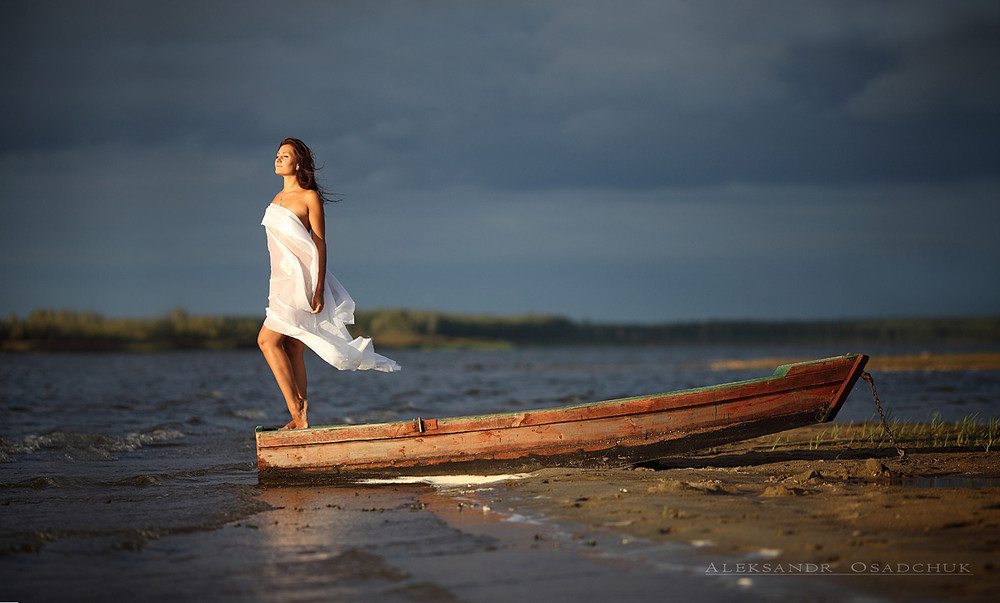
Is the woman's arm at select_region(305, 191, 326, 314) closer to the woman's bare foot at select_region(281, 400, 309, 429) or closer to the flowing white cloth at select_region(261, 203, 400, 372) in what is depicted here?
the flowing white cloth at select_region(261, 203, 400, 372)

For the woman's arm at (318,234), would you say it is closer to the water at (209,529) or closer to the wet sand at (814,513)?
the water at (209,529)

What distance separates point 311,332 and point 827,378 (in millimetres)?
4536

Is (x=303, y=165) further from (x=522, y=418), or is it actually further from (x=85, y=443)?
(x=85, y=443)

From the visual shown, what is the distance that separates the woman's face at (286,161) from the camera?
6.90m

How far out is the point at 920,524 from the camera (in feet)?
14.6

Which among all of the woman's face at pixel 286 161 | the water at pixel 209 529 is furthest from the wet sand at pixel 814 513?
the woman's face at pixel 286 161

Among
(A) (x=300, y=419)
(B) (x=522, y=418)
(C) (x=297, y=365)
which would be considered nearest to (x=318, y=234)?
(C) (x=297, y=365)

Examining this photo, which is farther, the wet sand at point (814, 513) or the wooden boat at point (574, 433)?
the wooden boat at point (574, 433)

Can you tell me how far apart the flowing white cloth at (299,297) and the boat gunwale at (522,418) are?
645mm

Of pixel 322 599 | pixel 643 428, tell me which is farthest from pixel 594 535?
pixel 643 428

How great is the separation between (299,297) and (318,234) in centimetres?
58

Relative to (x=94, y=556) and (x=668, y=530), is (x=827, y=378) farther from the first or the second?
(x=94, y=556)

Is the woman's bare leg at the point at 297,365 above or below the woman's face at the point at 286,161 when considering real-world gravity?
below

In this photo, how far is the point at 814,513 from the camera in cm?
487
